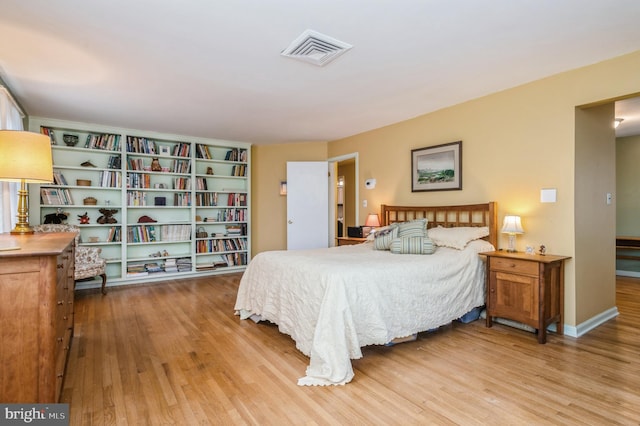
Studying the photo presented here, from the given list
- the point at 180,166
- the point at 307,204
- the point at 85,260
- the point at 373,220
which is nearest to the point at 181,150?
the point at 180,166

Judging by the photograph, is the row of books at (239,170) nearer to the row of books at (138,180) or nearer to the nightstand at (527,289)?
the row of books at (138,180)

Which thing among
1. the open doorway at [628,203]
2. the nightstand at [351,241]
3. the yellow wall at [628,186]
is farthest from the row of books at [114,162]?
the yellow wall at [628,186]

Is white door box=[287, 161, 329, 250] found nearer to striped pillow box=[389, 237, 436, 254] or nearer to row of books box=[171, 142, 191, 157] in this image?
row of books box=[171, 142, 191, 157]

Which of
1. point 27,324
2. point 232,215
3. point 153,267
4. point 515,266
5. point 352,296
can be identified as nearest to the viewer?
point 27,324

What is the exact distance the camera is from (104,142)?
15.9 ft

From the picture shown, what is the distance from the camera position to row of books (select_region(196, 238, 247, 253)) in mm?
5590

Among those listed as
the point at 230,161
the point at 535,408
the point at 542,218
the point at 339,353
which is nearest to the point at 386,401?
the point at 339,353

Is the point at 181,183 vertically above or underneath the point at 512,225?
above

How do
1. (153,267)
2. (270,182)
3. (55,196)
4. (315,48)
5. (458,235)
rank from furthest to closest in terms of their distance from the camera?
(270,182)
(153,267)
(55,196)
(458,235)
(315,48)

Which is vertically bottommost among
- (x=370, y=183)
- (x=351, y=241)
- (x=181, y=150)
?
(x=351, y=241)

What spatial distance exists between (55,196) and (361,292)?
457 cm

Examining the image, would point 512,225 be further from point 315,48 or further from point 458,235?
point 315,48

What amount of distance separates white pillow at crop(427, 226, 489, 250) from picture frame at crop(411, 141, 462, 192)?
607mm

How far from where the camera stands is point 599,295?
10.7 ft
